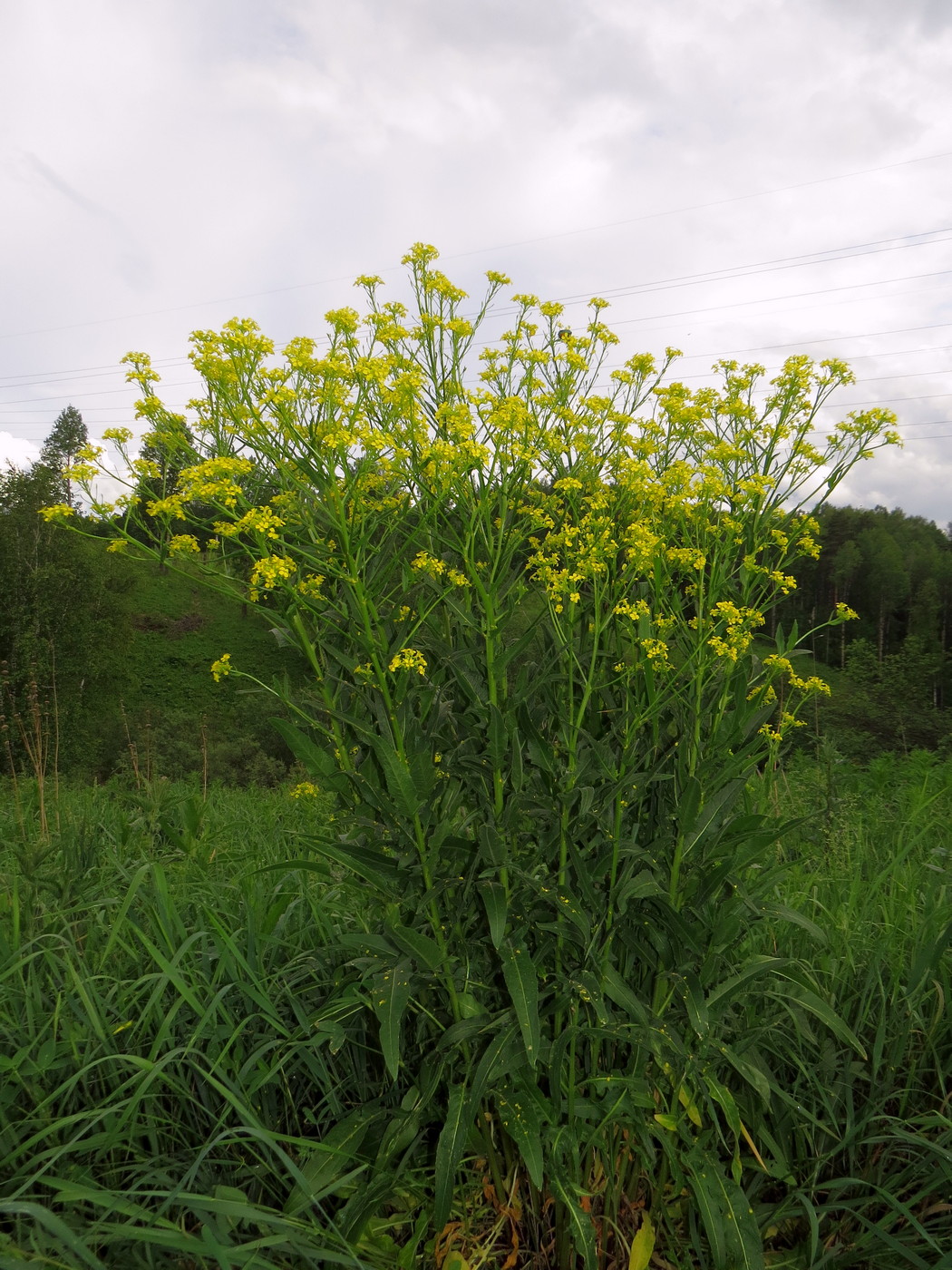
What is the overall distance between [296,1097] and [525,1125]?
0.95 metres

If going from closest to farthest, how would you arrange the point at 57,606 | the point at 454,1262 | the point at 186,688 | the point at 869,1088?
the point at 454,1262 → the point at 869,1088 → the point at 57,606 → the point at 186,688

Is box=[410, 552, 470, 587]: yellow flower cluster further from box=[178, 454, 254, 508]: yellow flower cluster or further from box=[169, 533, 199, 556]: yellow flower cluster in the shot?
box=[169, 533, 199, 556]: yellow flower cluster

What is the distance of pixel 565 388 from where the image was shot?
2.56 meters

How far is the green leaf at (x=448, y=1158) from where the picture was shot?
1.93 metres

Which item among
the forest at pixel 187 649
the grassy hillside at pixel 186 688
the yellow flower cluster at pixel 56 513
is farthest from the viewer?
the grassy hillside at pixel 186 688

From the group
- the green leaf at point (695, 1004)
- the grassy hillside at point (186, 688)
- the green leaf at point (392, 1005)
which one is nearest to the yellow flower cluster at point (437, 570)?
the green leaf at point (392, 1005)

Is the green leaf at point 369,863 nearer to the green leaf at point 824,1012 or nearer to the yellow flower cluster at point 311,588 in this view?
the yellow flower cluster at point 311,588

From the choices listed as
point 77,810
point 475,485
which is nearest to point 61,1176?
point 475,485

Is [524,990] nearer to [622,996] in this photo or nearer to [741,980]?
[622,996]

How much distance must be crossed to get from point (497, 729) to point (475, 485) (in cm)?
74

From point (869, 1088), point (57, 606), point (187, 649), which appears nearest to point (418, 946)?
point (869, 1088)

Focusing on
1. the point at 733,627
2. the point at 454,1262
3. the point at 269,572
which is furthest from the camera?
the point at 733,627

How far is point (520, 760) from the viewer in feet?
6.56

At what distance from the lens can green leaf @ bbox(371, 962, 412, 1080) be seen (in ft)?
6.07
